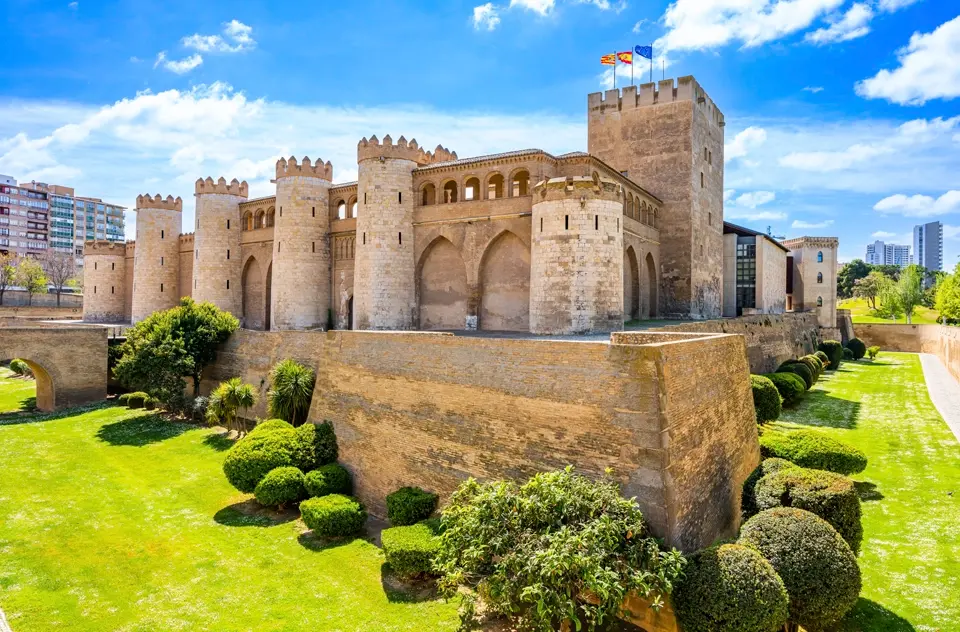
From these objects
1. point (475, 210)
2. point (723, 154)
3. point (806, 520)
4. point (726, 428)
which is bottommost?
point (806, 520)

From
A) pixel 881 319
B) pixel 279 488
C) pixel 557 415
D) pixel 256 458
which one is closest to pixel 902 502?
pixel 557 415

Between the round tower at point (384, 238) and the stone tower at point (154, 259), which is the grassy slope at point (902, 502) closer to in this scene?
the round tower at point (384, 238)

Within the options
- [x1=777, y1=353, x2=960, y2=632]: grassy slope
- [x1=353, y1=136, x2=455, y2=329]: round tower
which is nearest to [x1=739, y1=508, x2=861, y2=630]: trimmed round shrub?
[x1=777, y1=353, x2=960, y2=632]: grassy slope

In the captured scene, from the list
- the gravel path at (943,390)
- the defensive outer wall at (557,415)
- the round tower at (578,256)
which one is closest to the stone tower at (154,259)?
the defensive outer wall at (557,415)

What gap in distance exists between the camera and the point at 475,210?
24.9 m

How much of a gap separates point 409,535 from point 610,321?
11147mm

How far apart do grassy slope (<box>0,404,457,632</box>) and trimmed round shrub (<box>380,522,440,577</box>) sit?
2.05 feet

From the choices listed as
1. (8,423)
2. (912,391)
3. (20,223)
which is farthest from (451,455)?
(20,223)

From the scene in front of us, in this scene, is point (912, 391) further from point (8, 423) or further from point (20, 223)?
point (20, 223)

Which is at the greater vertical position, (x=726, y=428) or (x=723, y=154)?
(x=723, y=154)

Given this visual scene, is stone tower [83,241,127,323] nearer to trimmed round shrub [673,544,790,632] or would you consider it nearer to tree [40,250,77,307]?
tree [40,250,77,307]

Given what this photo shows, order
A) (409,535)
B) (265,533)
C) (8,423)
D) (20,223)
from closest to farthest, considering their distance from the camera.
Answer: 1. (409,535)
2. (265,533)
3. (8,423)
4. (20,223)

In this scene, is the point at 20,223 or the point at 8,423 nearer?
the point at 8,423

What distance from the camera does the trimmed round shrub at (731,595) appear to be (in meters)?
9.03
